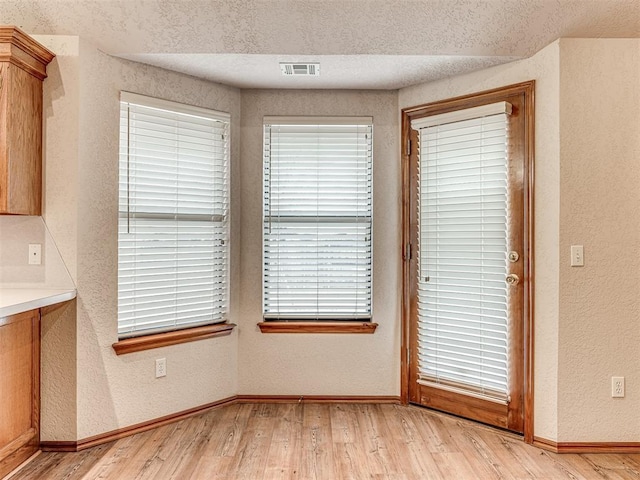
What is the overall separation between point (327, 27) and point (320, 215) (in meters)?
1.33

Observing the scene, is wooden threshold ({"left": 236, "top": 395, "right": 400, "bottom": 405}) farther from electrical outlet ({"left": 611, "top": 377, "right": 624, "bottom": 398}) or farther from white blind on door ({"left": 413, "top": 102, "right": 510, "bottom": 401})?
electrical outlet ({"left": 611, "top": 377, "right": 624, "bottom": 398})

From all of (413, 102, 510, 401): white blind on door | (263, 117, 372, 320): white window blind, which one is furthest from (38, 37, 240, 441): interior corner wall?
(413, 102, 510, 401): white blind on door

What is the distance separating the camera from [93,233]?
2645 mm

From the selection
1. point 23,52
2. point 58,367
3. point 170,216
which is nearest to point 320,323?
point 170,216

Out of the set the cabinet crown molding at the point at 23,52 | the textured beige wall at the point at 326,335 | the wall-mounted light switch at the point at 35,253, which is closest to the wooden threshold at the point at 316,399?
the textured beige wall at the point at 326,335

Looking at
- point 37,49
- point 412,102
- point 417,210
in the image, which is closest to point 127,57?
point 37,49

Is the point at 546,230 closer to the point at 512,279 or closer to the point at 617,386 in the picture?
the point at 512,279

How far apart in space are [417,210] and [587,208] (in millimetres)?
1064

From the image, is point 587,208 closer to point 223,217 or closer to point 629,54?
point 629,54

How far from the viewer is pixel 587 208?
2.58m

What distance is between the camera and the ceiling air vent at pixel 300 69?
2877 mm

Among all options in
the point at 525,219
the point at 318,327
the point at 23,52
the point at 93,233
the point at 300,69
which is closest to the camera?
the point at 23,52

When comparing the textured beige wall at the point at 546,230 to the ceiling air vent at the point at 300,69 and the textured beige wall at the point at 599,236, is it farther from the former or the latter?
the ceiling air vent at the point at 300,69

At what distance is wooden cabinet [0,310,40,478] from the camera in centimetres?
224
